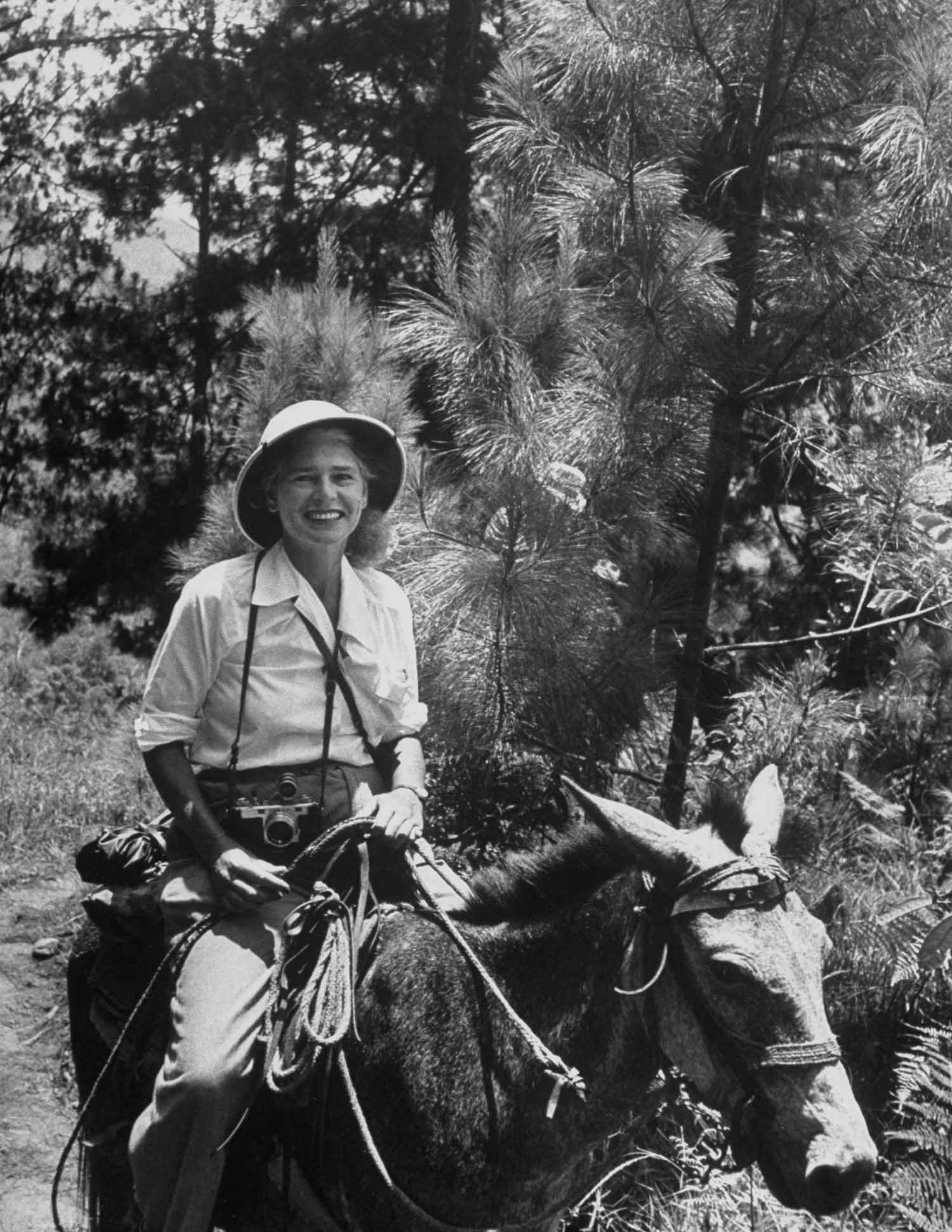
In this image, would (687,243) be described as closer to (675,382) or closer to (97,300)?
(675,382)

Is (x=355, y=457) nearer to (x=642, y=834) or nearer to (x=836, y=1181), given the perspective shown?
(x=642, y=834)

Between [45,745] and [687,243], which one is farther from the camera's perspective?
[45,745]

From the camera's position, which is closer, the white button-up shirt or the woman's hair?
the white button-up shirt

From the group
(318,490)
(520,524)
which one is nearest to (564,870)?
(318,490)

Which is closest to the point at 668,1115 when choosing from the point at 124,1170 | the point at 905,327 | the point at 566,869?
the point at 124,1170

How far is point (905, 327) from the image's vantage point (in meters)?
4.76

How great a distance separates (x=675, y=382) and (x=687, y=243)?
0.46 meters

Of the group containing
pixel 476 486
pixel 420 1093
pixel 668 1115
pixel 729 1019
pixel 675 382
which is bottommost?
pixel 668 1115

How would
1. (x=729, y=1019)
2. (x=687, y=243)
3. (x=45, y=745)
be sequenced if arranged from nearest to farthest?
(x=729, y=1019) < (x=687, y=243) < (x=45, y=745)

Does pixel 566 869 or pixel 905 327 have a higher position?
pixel 905 327

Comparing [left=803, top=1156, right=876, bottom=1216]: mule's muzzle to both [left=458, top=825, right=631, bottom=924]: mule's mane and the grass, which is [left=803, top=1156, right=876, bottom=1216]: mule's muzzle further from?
the grass

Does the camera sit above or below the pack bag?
above

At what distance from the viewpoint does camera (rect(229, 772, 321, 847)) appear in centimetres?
333

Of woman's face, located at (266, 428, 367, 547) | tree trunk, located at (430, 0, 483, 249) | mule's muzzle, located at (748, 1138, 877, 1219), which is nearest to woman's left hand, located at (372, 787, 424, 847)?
woman's face, located at (266, 428, 367, 547)
